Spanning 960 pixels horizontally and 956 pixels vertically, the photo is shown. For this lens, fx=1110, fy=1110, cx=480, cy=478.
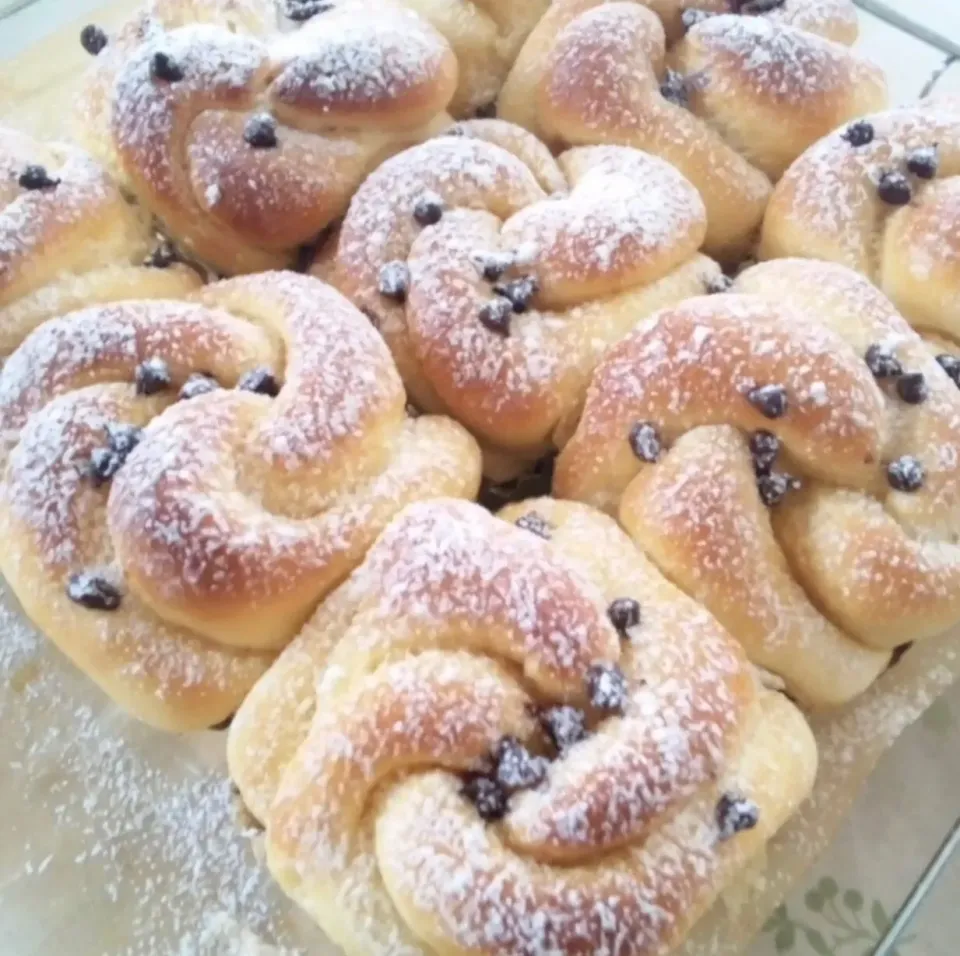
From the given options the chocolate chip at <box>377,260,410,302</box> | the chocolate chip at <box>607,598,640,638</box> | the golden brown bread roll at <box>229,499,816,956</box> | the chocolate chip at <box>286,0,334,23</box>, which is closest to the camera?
the golden brown bread roll at <box>229,499,816,956</box>

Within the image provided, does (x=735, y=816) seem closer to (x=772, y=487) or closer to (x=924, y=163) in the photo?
(x=772, y=487)

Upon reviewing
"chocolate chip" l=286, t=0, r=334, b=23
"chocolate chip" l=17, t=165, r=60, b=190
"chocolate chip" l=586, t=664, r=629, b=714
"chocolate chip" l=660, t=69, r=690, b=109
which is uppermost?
"chocolate chip" l=286, t=0, r=334, b=23

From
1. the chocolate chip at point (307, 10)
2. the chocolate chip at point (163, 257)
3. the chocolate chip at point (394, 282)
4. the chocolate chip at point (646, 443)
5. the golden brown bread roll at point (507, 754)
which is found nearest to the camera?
the golden brown bread roll at point (507, 754)

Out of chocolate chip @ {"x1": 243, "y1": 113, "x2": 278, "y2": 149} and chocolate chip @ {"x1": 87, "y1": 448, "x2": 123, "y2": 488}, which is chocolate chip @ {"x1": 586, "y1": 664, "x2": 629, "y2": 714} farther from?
chocolate chip @ {"x1": 243, "y1": 113, "x2": 278, "y2": 149}

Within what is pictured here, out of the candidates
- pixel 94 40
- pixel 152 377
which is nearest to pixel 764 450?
pixel 152 377

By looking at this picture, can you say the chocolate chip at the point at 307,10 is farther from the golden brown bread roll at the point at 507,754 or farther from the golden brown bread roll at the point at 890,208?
the golden brown bread roll at the point at 507,754

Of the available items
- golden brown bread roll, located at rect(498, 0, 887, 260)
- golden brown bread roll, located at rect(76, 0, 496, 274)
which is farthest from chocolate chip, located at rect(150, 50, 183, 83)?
golden brown bread roll, located at rect(498, 0, 887, 260)

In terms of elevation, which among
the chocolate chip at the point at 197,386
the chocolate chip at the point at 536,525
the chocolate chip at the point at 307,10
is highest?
the chocolate chip at the point at 307,10

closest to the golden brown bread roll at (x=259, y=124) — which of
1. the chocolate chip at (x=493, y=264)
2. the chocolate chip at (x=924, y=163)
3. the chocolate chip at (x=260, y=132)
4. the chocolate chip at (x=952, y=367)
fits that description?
the chocolate chip at (x=260, y=132)
